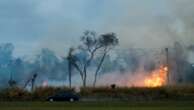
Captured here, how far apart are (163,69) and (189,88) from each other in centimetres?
2486

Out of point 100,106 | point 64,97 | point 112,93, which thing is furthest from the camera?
point 112,93

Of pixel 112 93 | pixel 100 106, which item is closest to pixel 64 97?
pixel 112 93

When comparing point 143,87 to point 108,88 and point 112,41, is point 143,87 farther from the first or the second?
point 112,41

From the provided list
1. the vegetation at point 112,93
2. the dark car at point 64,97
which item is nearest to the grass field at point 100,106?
the dark car at point 64,97

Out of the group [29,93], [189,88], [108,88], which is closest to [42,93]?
[29,93]

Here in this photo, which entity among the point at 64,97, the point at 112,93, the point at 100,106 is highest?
the point at 112,93

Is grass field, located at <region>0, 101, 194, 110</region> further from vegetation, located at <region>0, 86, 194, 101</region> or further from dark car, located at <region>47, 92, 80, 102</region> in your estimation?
vegetation, located at <region>0, 86, 194, 101</region>

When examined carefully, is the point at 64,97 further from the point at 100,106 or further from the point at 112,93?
the point at 100,106

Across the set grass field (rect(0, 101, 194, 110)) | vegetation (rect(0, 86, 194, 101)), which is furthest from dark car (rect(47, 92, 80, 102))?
grass field (rect(0, 101, 194, 110))

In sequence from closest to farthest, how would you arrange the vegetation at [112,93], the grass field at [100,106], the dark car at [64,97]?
the grass field at [100,106] < the dark car at [64,97] < the vegetation at [112,93]

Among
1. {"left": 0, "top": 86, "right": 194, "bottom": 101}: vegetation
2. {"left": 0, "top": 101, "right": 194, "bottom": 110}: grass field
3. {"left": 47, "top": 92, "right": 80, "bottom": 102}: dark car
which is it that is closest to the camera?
{"left": 0, "top": 101, "right": 194, "bottom": 110}: grass field

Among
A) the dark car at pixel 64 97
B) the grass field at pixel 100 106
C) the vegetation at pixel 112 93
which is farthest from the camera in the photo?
the vegetation at pixel 112 93

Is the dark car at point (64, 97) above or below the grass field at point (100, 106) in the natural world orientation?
above

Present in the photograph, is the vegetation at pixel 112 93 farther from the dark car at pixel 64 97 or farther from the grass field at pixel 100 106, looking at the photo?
the grass field at pixel 100 106
